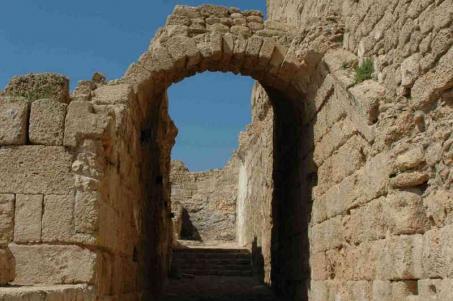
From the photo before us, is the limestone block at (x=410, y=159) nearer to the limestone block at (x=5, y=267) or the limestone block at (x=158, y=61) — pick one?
the limestone block at (x=5, y=267)

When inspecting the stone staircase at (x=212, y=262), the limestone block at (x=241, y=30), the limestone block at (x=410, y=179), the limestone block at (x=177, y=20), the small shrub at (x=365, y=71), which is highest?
the limestone block at (x=177, y=20)

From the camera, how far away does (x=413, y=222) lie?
465 centimetres

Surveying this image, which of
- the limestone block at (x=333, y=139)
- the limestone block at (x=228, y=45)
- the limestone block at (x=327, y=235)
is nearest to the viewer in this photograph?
the limestone block at (x=333, y=139)

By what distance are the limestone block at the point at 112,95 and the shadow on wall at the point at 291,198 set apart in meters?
2.59

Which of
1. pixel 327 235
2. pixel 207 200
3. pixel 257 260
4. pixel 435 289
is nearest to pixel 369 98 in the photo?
pixel 435 289

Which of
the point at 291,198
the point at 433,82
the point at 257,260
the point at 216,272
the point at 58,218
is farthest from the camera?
the point at 216,272

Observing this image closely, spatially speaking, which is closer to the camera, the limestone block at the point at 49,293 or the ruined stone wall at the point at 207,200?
the limestone block at the point at 49,293

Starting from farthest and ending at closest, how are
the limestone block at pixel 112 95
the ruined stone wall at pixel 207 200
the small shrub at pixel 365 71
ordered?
1. the ruined stone wall at pixel 207 200
2. the limestone block at pixel 112 95
3. the small shrub at pixel 365 71

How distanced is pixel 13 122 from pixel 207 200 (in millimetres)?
17118

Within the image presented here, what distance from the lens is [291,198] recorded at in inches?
376

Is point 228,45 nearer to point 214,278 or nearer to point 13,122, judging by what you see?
point 13,122

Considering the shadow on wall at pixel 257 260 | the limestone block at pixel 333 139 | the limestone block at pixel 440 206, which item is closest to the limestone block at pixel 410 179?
the limestone block at pixel 440 206

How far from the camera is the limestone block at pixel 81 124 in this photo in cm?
542

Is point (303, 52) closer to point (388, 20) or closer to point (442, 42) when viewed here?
point (388, 20)
